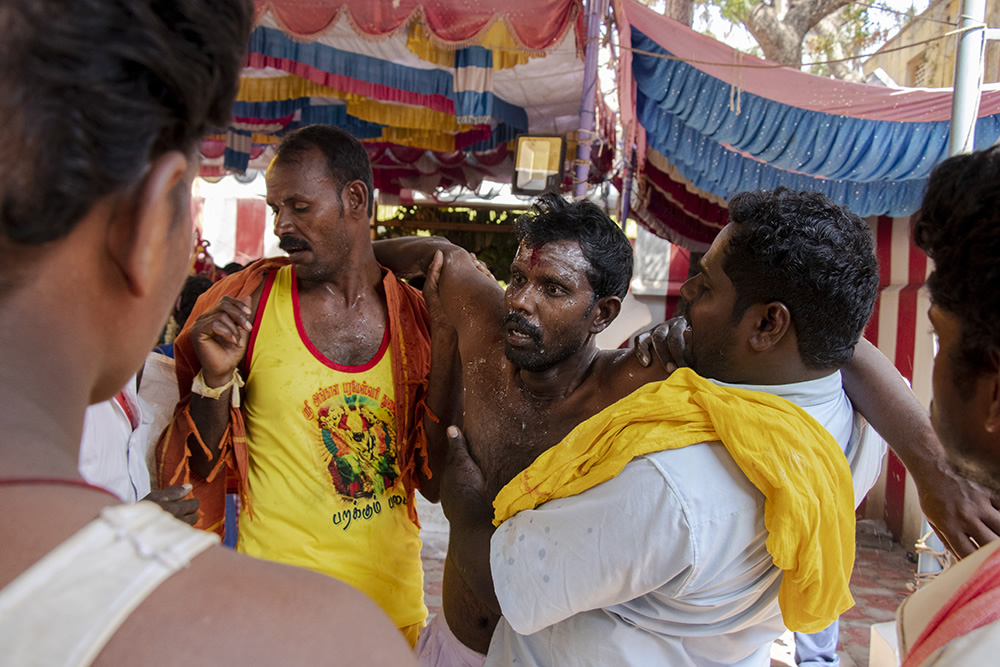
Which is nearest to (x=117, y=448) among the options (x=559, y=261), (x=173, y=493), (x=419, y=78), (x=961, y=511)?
(x=173, y=493)

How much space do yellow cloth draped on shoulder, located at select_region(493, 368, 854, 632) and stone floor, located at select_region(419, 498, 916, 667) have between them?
3.35 meters

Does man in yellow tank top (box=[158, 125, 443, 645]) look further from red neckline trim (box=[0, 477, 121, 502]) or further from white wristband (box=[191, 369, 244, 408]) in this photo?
red neckline trim (box=[0, 477, 121, 502])

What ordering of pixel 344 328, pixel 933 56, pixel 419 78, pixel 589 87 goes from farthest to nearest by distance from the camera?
pixel 933 56 < pixel 419 78 < pixel 589 87 < pixel 344 328

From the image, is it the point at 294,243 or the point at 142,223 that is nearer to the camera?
the point at 142,223

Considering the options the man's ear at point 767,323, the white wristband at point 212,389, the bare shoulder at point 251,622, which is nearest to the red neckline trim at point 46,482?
the bare shoulder at point 251,622

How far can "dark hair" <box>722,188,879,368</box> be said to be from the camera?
137 centimetres

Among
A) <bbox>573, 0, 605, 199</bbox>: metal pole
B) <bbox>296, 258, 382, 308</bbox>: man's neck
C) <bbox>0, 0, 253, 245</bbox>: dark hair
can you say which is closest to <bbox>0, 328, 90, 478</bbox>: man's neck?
<bbox>0, 0, 253, 245</bbox>: dark hair

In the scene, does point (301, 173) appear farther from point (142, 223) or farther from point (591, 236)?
point (142, 223)

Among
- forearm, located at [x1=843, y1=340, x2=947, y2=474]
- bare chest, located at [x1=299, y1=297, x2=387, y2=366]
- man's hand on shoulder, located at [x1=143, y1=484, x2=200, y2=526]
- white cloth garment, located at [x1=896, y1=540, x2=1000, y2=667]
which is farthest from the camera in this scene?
bare chest, located at [x1=299, y1=297, x2=387, y2=366]

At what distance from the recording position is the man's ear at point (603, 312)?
2.16m

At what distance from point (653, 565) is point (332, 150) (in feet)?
5.58

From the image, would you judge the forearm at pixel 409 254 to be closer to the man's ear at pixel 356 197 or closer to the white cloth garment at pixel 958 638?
the man's ear at pixel 356 197

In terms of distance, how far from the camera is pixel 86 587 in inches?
19.5

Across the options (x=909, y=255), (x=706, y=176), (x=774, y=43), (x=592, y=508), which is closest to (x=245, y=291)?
(x=592, y=508)
